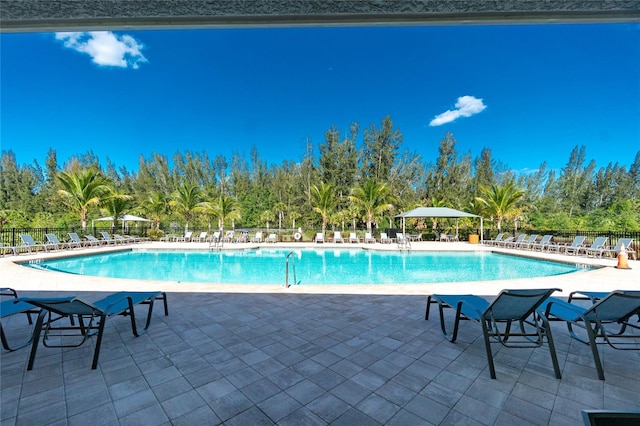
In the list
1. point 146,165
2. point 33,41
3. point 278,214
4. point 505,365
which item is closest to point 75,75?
point 33,41

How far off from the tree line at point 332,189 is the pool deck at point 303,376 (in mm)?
15872

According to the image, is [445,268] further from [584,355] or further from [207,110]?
[207,110]

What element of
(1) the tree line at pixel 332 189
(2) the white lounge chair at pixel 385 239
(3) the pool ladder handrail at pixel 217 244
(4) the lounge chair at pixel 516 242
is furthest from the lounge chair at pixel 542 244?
(3) the pool ladder handrail at pixel 217 244

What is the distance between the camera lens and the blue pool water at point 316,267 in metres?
8.88

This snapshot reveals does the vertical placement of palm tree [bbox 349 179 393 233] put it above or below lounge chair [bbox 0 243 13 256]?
above

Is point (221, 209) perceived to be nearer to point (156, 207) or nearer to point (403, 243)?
point (156, 207)

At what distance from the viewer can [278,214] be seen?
2975cm

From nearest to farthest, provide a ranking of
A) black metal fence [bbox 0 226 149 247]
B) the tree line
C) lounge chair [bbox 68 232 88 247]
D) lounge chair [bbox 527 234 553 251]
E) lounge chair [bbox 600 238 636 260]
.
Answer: lounge chair [bbox 600 238 636 260] < black metal fence [bbox 0 226 149 247] < lounge chair [bbox 527 234 553 251] < lounge chair [bbox 68 232 88 247] < the tree line

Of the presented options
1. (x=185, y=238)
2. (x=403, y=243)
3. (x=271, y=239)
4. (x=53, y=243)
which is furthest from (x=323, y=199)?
(x=53, y=243)

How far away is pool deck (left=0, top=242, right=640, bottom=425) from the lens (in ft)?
6.47

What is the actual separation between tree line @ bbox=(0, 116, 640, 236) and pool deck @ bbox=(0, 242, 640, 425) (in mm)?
15872

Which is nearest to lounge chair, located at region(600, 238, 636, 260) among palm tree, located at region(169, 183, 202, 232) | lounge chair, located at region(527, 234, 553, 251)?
lounge chair, located at region(527, 234, 553, 251)

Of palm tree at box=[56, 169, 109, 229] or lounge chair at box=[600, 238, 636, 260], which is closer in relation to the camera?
lounge chair at box=[600, 238, 636, 260]

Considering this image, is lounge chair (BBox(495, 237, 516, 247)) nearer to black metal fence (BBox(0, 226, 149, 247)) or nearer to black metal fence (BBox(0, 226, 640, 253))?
black metal fence (BBox(0, 226, 640, 253))
